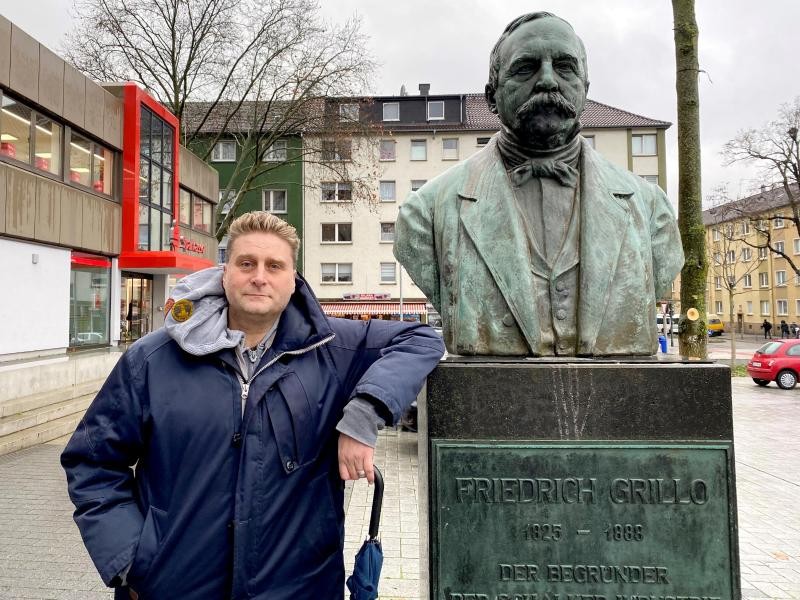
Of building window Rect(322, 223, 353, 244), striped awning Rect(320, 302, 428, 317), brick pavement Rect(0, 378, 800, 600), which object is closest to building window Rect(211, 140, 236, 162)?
building window Rect(322, 223, 353, 244)

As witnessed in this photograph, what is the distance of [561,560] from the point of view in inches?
82.9

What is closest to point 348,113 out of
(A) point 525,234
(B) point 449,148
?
(B) point 449,148

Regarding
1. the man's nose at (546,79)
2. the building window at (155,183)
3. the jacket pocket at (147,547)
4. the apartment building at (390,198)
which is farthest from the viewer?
the apartment building at (390,198)

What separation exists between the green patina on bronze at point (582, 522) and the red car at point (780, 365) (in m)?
16.6

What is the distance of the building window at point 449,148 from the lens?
35.3 m

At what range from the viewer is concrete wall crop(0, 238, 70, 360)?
12031 millimetres

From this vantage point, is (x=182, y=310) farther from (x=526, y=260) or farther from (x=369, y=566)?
(x=526, y=260)

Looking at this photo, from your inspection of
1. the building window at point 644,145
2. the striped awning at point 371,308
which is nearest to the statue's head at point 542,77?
the striped awning at point 371,308

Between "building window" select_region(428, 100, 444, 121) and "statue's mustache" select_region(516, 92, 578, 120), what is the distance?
35.4 metres

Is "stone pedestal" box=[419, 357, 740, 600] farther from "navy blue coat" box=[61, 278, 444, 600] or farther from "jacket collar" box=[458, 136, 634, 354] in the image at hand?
"navy blue coat" box=[61, 278, 444, 600]

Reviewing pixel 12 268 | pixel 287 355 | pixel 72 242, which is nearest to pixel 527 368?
pixel 287 355

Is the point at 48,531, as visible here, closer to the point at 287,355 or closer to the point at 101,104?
the point at 287,355

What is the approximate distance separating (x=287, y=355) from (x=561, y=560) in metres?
1.23

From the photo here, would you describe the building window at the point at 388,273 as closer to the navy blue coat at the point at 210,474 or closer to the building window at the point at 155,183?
the building window at the point at 155,183
